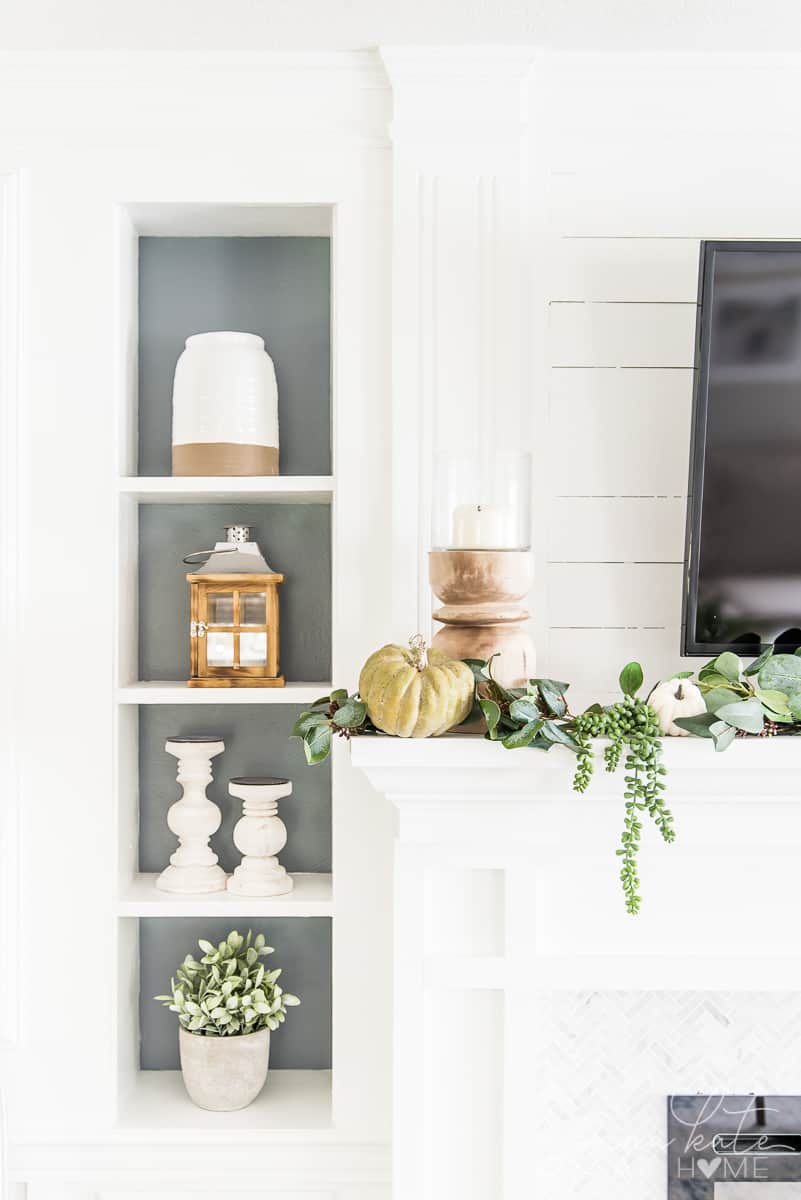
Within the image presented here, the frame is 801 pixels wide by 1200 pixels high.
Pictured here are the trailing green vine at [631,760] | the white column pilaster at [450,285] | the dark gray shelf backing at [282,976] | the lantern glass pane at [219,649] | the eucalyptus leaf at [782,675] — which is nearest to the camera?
the trailing green vine at [631,760]

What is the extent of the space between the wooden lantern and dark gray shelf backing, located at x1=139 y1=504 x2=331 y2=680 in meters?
0.16

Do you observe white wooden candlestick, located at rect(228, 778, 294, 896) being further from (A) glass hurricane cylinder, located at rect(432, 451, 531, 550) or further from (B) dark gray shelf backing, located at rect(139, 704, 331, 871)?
(A) glass hurricane cylinder, located at rect(432, 451, 531, 550)

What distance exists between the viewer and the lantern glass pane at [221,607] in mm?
1922

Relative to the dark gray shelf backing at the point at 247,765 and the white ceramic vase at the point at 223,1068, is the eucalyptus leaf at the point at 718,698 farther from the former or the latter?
the white ceramic vase at the point at 223,1068

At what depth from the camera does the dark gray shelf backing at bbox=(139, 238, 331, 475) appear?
2.08 m

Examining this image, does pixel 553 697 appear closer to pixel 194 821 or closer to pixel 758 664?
pixel 758 664

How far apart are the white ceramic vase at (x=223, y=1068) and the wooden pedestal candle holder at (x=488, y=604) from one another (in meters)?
0.83

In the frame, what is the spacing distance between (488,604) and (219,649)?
553 millimetres

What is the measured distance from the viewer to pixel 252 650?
75.6 inches

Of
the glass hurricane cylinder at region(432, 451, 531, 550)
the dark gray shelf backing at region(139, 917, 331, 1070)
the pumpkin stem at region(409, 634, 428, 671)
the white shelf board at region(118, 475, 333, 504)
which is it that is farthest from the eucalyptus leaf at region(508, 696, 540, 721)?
the dark gray shelf backing at region(139, 917, 331, 1070)

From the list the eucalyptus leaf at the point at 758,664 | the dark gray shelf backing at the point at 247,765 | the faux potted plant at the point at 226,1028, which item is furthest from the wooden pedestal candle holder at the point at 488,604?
the faux potted plant at the point at 226,1028

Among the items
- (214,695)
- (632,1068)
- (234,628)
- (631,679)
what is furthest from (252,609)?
(632,1068)

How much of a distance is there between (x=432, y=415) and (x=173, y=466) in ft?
1.58

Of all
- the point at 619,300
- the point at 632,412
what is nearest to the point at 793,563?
the point at 632,412
